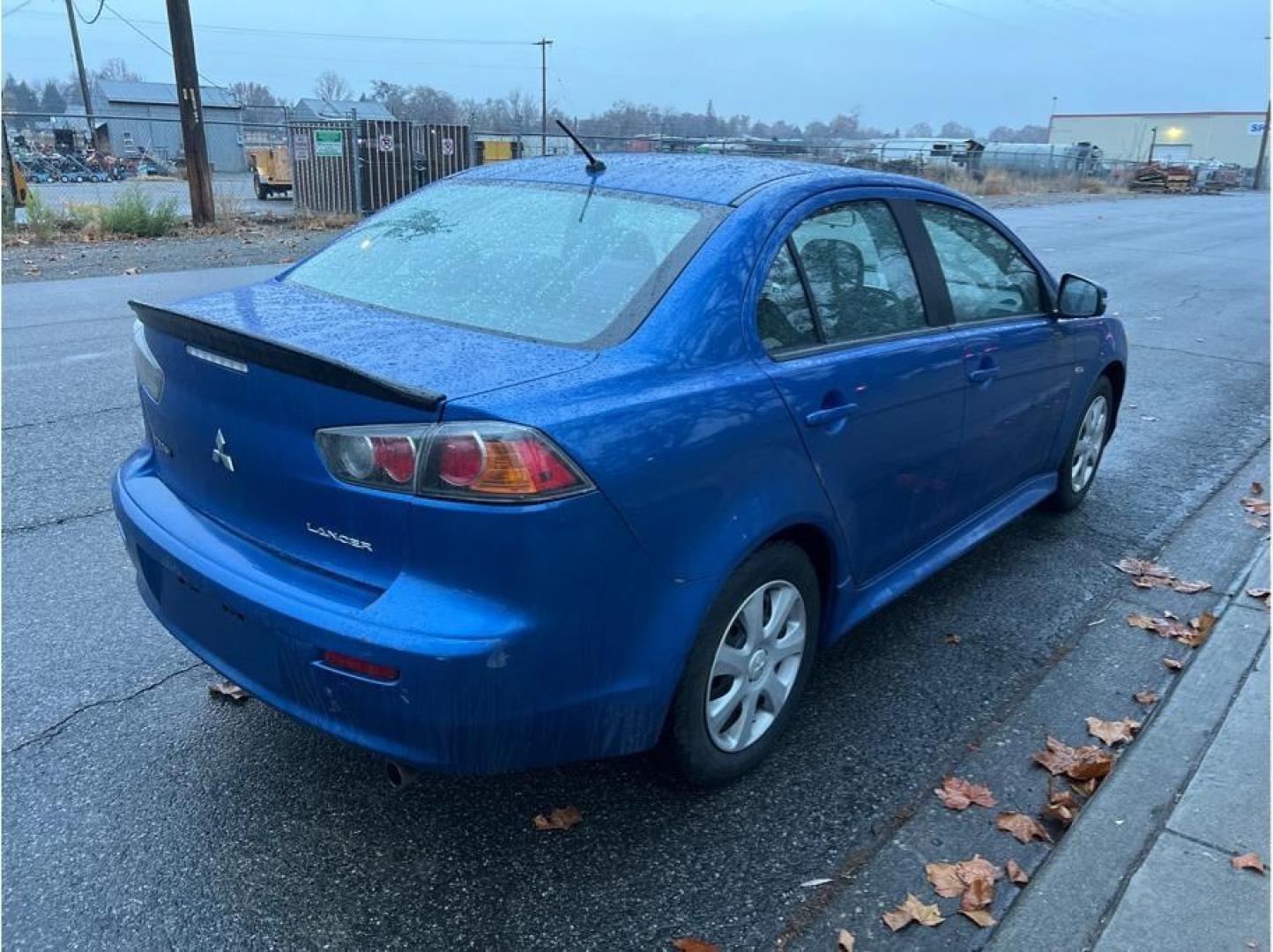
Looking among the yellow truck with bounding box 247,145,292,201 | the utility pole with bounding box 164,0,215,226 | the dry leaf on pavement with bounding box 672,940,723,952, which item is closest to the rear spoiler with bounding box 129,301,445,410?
the dry leaf on pavement with bounding box 672,940,723,952

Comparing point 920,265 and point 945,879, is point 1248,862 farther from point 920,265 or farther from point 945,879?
point 920,265

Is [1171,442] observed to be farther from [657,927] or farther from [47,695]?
[47,695]

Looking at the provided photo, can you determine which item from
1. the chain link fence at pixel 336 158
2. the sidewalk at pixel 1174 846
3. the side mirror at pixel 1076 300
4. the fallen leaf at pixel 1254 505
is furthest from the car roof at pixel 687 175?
the fallen leaf at pixel 1254 505

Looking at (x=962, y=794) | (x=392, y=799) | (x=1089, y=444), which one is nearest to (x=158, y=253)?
(x=1089, y=444)

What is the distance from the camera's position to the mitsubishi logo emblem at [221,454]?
252cm

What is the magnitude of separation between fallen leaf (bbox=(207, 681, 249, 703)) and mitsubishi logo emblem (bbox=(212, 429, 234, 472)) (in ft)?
3.26

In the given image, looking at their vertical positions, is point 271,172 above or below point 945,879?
above

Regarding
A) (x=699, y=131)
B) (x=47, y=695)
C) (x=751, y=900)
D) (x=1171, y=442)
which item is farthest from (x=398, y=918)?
(x=699, y=131)

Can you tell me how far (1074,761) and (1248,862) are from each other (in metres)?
0.55

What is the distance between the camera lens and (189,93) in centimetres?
1686

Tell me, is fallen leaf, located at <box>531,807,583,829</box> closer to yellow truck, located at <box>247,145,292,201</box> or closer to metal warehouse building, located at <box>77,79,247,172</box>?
yellow truck, located at <box>247,145,292,201</box>

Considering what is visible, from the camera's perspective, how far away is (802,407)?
2.77 meters

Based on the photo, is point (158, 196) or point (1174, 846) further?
point (158, 196)

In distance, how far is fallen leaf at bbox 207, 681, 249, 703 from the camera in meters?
3.24
